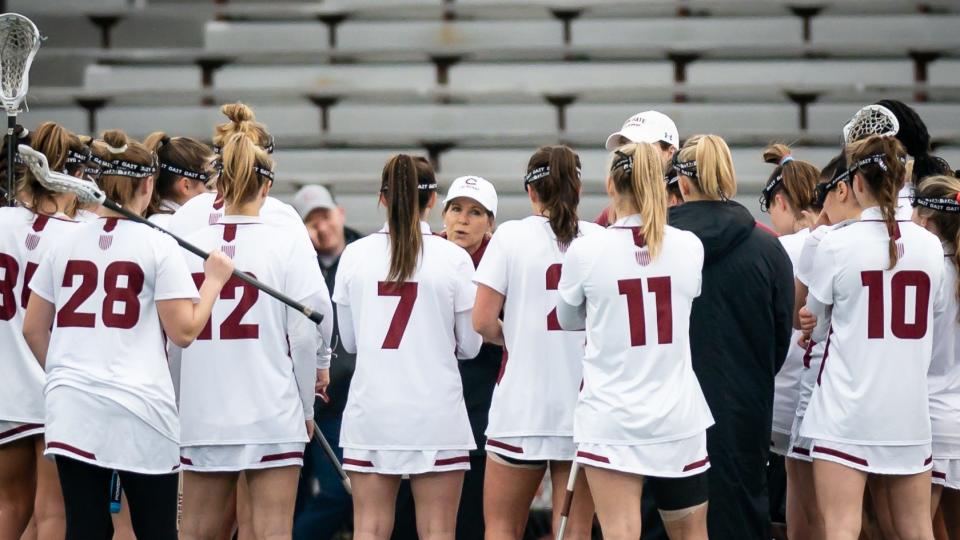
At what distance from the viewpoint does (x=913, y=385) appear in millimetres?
4309

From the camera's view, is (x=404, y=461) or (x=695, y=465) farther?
(x=404, y=461)

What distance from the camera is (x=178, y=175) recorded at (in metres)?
5.07

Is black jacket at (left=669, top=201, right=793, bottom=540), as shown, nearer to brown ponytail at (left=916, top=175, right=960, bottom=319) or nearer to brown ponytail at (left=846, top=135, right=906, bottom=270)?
brown ponytail at (left=846, top=135, right=906, bottom=270)

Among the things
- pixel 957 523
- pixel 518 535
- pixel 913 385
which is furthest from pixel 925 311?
pixel 518 535

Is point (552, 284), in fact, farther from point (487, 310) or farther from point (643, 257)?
point (643, 257)

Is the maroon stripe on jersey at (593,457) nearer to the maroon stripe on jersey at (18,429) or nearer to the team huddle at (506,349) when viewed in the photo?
the team huddle at (506,349)

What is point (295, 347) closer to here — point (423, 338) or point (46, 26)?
point (423, 338)

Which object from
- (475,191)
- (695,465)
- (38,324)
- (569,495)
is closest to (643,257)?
(695,465)

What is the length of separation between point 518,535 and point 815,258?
1.36 meters

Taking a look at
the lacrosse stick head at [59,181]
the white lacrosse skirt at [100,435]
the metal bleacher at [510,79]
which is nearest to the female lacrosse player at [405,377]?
the white lacrosse skirt at [100,435]

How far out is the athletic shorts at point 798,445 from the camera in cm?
473

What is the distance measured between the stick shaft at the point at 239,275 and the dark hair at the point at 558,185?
2.87ft

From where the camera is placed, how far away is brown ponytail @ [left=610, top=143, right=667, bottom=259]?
4051 millimetres

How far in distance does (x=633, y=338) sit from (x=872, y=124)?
161cm
